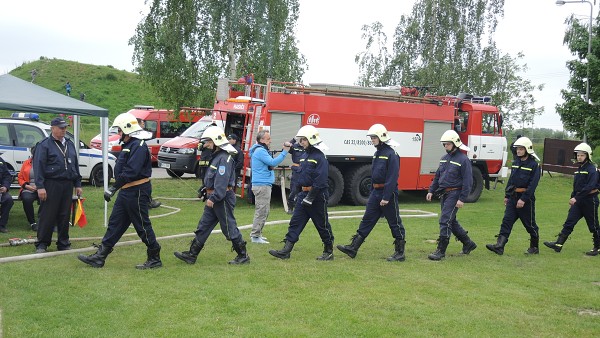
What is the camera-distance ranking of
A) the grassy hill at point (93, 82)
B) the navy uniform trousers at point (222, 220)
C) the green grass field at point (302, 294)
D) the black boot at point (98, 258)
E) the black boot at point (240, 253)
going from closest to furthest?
the green grass field at point (302, 294) → the black boot at point (98, 258) → the navy uniform trousers at point (222, 220) → the black boot at point (240, 253) → the grassy hill at point (93, 82)

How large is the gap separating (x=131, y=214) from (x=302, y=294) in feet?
8.01

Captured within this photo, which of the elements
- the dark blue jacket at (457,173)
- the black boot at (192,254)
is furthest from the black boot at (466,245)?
the black boot at (192,254)

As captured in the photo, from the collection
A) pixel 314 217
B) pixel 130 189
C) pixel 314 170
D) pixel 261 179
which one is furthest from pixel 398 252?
pixel 130 189

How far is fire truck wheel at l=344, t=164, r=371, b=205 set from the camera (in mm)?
15922

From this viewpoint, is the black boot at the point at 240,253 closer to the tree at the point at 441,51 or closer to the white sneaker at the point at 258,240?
the white sneaker at the point at 258,240

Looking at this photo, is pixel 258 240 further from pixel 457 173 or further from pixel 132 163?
pixel 457 173

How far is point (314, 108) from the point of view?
1501cm

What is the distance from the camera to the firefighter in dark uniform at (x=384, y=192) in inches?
360

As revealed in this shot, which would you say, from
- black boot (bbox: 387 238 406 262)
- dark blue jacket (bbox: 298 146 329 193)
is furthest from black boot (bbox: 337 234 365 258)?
dark blue jacket (bbox: 298 146 329 193)

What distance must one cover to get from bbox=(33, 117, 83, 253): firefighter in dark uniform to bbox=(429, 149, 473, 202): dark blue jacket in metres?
5.46

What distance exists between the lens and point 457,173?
9.61 meters

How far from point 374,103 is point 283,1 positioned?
11761mm

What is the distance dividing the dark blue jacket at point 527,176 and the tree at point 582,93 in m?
14.7

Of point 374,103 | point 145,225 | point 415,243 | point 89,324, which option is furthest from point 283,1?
point 89,324
